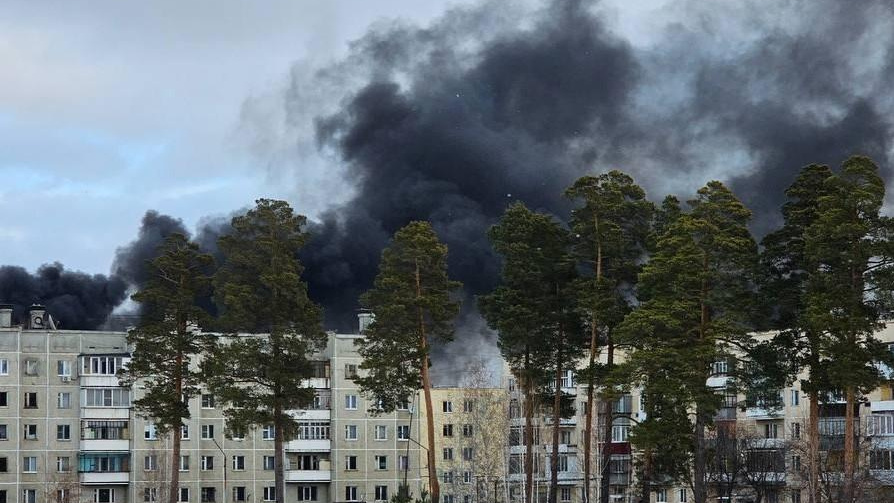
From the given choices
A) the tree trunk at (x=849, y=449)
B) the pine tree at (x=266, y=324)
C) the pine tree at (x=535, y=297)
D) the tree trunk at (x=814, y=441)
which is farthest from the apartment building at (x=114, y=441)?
the tree trunk at (x=849, y=449)

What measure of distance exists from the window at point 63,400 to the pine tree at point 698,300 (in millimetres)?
67332

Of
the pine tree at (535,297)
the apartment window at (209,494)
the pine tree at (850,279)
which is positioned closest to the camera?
the pine tree at (850,279)

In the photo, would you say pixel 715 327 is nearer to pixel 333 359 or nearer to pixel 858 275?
pixel 858 275

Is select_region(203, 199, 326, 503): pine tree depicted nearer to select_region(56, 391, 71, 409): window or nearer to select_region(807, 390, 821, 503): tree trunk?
select_region(807, 390, 821, 503): tree trunk

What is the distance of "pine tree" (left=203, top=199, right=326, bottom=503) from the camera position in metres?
88.0

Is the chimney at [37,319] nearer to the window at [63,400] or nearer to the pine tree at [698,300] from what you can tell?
the window at [63,400]

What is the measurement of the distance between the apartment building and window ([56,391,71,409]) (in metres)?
0.09

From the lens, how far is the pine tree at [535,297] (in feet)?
285

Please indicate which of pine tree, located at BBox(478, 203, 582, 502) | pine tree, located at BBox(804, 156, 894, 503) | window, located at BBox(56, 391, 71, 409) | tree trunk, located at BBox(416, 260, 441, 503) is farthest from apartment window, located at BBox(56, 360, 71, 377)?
pine tree, located at BBox(804, 156, 894, 503)

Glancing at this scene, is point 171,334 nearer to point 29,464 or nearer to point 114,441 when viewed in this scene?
point 114,441

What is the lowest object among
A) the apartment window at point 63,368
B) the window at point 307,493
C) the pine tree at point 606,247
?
the window at point 307,493

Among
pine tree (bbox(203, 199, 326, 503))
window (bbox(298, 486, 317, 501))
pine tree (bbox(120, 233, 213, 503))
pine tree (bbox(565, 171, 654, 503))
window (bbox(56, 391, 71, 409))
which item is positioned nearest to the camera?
pine tree (bbox(565, 171, 654, 503))

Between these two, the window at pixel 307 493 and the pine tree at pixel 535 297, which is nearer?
the pine tree at pixel 535 297

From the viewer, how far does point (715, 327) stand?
7619 cm
